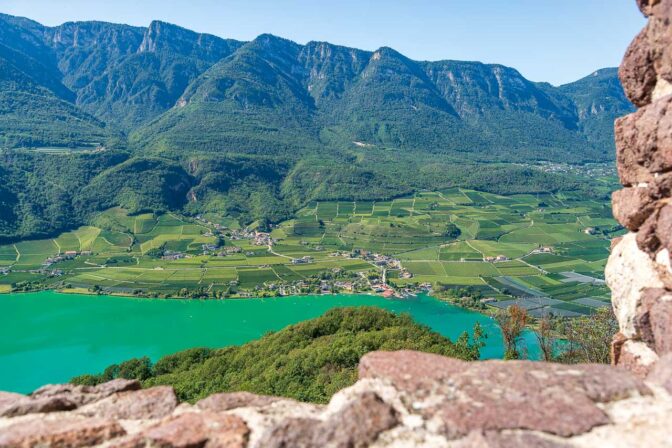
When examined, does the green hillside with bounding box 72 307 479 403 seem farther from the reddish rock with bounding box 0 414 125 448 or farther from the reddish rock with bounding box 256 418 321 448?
the reddish rock with bounding box 256 418 321 448

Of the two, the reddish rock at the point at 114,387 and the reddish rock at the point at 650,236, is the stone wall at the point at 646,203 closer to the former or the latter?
the reddish rock at the point at 650,236

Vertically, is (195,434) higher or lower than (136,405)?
higher

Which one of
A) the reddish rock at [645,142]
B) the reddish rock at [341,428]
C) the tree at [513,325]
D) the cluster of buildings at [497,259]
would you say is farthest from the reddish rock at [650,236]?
the cluster of buildings at [497,259]

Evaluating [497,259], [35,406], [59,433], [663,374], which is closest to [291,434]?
[59,433]

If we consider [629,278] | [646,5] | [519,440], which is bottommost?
[519,440]

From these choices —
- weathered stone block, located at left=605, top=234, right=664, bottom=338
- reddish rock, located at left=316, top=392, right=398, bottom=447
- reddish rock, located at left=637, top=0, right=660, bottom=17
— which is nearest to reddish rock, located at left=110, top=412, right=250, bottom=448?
reddish rock, located at left=316, top=392, right=398, bottom=447

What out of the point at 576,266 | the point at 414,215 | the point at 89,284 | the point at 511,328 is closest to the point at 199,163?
the point at 414,215

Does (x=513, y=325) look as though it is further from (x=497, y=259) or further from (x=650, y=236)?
(x=497, y=259)
